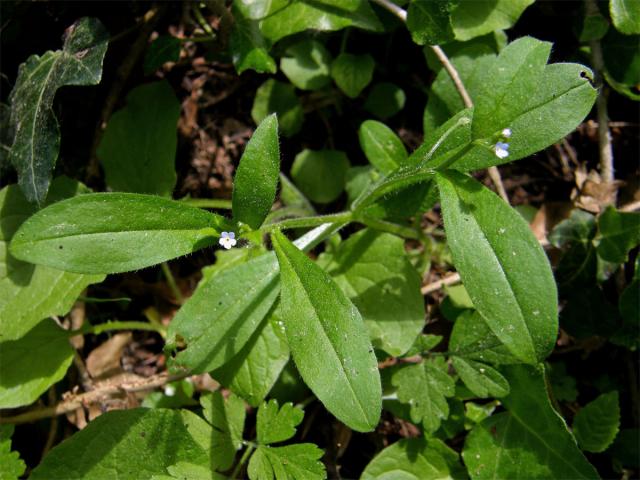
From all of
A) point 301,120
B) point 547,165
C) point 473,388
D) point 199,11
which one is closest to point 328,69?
point 301,120

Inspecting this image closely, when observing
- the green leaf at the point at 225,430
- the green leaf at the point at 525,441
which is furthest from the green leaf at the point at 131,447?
the green leaf at the point at 525,441

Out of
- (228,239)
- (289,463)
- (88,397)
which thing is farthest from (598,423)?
(88,397)

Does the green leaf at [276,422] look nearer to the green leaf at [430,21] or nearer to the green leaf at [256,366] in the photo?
the green leaf at [256,366]

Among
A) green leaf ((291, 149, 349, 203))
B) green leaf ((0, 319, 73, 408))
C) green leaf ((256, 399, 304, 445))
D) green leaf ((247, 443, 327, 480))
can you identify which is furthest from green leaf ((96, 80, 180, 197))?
green leaf ((247, 443, 327, 480))

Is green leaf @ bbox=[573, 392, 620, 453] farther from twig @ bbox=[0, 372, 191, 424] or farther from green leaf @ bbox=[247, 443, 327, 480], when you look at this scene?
twig @ bbox=[0, 372, 191, 424]

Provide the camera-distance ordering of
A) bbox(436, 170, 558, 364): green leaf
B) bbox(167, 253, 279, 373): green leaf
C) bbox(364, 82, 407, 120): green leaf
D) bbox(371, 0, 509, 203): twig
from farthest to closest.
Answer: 1. bbox(364, 82, 407, 120): green leaf
2. bbox(371, 0, 509, 203): twig
3. bbox(167, 253, 279, 373): green leaf
4. bbox(436, 170, 558, 364): green leaf

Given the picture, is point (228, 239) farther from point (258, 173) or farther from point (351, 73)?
point (351, 73)
